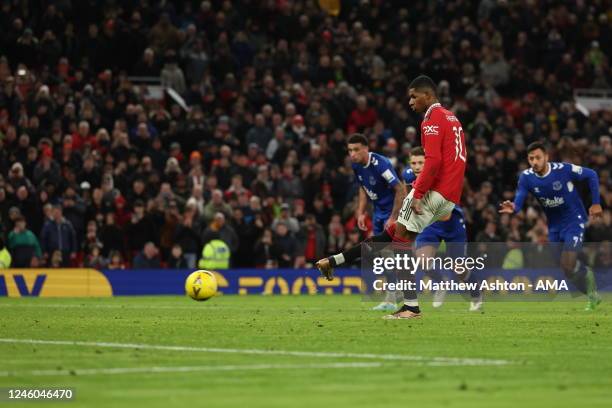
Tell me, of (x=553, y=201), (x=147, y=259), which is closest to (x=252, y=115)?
(x=147, y=259)

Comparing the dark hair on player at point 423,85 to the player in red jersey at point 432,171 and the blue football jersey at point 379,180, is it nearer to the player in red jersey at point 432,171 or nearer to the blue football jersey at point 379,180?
the player in red jersey at point 432,171

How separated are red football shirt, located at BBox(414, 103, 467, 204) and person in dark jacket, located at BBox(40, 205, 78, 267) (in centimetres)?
1262

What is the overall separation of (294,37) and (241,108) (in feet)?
15.3

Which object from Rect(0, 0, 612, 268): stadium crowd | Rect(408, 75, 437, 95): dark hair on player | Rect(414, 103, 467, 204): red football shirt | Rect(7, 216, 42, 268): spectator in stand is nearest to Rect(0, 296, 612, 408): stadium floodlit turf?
Rect(414, 103, 467, 204): red football shirt

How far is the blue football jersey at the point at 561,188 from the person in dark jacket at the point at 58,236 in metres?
10.6

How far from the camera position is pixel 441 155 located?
15375mm

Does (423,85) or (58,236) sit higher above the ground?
(423,85)

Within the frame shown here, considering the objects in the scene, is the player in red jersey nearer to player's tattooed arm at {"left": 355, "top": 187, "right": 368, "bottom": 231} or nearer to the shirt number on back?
the shirt number on back

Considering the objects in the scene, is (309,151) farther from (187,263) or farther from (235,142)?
(187,263)

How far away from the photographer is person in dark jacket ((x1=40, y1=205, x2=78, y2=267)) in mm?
26266

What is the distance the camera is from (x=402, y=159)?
3088 centimetres

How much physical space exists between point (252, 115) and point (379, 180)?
12679 millimetres

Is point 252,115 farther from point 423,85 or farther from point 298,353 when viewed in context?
point 298,353

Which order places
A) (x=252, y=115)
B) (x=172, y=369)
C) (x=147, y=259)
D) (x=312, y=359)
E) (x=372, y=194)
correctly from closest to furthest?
1. (x=172, y=369)
2. (x=312, y=359)
3. (x=372, y=194)
4. (x=147, y=259)
5. (x=252, y=115)
